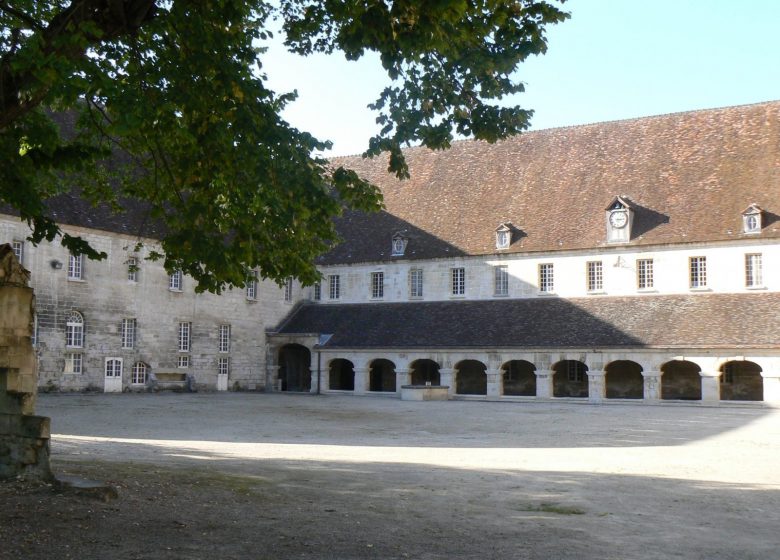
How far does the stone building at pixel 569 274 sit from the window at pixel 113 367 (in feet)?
26.4

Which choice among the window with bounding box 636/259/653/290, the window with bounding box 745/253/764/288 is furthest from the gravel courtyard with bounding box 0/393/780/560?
the window with bounding box 636/259/653/290

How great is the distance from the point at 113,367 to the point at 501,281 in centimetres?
1500

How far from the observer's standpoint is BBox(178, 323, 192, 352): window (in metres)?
34.6

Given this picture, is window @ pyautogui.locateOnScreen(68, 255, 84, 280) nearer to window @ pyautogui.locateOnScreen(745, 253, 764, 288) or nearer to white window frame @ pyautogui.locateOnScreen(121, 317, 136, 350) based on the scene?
white window frame @ pyautogui.locateOnScreen(121, 317, 136, 350)

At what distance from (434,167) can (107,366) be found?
1678 cm

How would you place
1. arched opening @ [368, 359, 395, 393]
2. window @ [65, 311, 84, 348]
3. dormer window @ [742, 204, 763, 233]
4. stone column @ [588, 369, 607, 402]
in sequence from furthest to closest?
arched opening @ [368, 359, 395, 393] → stone column @ [588, 369, 607, 402] → dormer window @ [742, 204, 763, 233] → window @ [65, 311, 84, 348]

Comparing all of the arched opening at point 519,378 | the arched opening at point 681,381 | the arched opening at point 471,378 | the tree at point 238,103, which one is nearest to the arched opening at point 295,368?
the arched opening at point 471,378

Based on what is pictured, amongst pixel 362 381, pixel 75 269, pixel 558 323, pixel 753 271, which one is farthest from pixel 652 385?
pixel 75 269

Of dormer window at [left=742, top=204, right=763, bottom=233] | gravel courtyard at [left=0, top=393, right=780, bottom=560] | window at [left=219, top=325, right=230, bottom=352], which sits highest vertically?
dormer window at [left=742, top=204, right=763, bottom=233]

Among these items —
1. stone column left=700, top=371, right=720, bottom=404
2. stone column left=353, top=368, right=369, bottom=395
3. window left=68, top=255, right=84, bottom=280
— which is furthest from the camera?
stone column left=353, top=368, right=369, bottom=395

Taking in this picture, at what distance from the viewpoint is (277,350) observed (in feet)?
127

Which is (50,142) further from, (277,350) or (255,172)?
(277,350)

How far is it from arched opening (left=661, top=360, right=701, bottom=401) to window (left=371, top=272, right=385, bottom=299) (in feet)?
39.4

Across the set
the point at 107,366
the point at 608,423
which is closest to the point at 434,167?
the point at 107,366
